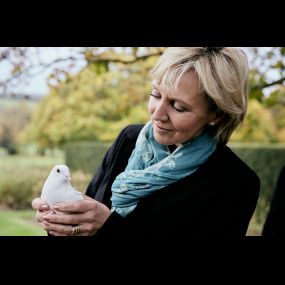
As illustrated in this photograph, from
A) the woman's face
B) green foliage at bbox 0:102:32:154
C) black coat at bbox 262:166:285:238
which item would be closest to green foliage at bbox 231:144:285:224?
black coat at bbox 262:166:285:238

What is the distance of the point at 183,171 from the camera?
2.27 metres

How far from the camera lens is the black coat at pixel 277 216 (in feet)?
9.56

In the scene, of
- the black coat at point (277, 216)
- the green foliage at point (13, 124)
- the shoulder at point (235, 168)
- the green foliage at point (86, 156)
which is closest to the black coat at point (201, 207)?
the shoulder at point (235, 168)

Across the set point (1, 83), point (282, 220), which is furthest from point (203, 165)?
point (1, 83)

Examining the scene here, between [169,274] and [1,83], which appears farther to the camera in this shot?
[1,83]

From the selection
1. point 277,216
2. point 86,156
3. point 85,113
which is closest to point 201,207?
point 277,216

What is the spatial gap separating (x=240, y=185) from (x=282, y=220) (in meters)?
0.96

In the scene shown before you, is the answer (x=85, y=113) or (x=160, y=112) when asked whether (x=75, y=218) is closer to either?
(x=160, y=112)

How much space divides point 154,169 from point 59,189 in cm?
49

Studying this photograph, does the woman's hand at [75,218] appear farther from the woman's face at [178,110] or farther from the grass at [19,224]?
the grass at [19,224]

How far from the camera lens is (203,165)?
229cm

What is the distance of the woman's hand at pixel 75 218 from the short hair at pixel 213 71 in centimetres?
60

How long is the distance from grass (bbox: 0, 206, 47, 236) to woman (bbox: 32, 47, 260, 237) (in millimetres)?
7497
